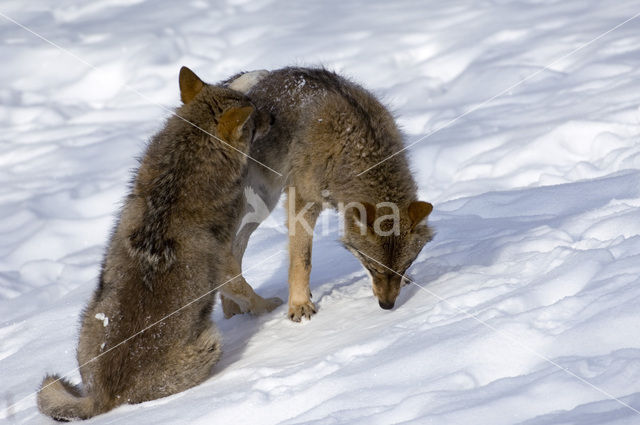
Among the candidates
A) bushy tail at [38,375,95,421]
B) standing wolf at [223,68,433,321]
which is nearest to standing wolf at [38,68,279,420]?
bushy tail at [38,375,95,421]

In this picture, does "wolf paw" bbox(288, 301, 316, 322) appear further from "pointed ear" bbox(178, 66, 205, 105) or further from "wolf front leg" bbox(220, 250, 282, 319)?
"pointed ear" bbox(178, 66, 205, 105)

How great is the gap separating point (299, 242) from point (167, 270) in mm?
1493

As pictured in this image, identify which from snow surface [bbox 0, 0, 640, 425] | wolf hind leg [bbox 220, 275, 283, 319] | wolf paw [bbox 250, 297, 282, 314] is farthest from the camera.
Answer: wolf paw [bbox 250, 297, 282, 314]

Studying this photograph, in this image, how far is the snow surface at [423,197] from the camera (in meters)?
4.01

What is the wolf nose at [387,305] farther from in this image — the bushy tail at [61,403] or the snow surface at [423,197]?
the bushy tail at [61,403]

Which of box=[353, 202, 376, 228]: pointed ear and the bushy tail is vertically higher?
box=[353, 202, 376, 228]: pointed ear

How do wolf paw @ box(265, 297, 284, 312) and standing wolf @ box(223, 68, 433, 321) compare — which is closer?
standing wolf @ box(223, 68, 433, 321)

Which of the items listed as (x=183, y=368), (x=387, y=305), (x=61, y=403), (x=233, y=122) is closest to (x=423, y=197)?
(x=387, y=305)

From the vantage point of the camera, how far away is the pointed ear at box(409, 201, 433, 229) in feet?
18.1

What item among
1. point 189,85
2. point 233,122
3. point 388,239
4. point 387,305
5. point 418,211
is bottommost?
point 387,305

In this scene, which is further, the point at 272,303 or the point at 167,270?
the point at 272,303

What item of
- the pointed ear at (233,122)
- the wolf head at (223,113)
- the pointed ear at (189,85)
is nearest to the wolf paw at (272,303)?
the wolf head at (223,113)

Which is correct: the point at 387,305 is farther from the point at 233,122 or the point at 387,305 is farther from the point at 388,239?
the point at 233,122

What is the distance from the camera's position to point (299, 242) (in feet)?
20.9
